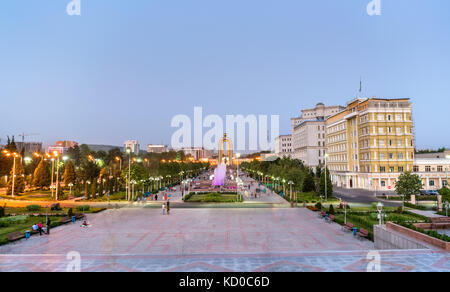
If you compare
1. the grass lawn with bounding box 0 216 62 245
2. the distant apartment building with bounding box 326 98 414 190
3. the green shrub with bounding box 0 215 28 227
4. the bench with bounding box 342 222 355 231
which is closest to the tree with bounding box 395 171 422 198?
the bench with bounding box 342 222 355 231

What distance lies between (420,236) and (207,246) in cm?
1159

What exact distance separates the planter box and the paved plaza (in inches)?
27.3

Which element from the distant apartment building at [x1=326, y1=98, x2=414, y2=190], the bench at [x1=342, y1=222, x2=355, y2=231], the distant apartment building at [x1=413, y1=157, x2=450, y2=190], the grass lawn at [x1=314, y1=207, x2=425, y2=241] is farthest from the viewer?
the distant apartment building at [x1=413, y1=157, x2=450, y2=190]

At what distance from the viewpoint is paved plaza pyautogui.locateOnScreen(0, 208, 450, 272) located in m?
12.2

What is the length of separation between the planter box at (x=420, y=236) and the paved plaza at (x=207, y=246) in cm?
69

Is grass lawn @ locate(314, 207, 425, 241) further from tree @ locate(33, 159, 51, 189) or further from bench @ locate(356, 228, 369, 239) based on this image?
tree @ locate(33, 159, 51, 189)

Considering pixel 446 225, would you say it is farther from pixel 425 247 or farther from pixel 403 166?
pixel 403 166

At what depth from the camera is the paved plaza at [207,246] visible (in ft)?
40.0

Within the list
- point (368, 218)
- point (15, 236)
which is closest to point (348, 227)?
point (368, 218)

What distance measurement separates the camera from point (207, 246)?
17.6 meters

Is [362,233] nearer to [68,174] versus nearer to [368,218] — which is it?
[368,218]

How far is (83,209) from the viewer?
1257 inches

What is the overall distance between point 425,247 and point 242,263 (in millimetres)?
9022
